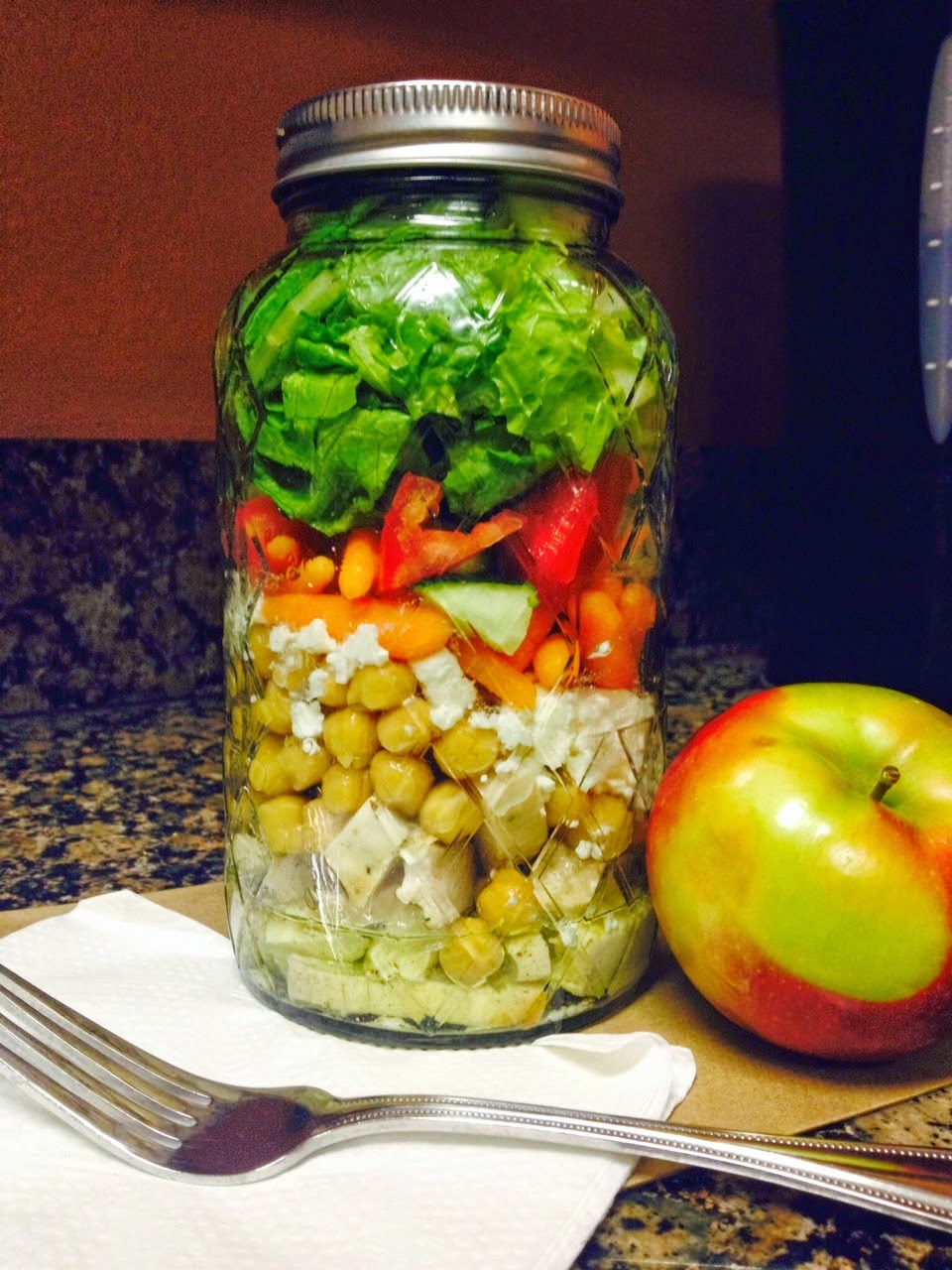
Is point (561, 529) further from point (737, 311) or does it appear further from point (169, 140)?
point (737, 311)

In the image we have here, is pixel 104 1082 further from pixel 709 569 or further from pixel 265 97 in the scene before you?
pixel 709 569

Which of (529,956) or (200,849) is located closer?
(529,956)

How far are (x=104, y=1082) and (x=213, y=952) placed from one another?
16 centimetres

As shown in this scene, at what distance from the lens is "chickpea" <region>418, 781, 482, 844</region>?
1.56ft

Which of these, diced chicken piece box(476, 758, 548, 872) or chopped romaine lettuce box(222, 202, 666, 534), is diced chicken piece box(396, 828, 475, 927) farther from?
chopped romaine lettuce box(222, 202, 666, 534)

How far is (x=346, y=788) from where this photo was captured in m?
0.48

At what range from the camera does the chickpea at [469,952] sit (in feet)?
1.58

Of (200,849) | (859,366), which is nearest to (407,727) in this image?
(200,849)

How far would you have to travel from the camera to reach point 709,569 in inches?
48.3

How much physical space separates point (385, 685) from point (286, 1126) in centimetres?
16

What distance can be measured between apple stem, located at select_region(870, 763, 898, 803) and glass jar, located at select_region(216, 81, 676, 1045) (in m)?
0.10

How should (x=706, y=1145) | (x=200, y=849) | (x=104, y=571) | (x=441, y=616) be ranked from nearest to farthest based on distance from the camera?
(x=706, y=1145)
(x=441, y=616)
(x=200, y=849)
(x=104, y=571)

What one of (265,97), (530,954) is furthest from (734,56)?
(530,954)

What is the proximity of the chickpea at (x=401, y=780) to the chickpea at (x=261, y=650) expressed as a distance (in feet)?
0.22
